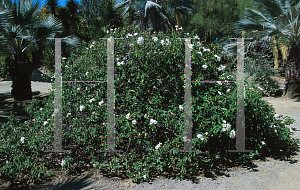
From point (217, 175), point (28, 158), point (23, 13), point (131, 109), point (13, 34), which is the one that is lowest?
point (217, 175)

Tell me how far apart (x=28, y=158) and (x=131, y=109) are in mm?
1601

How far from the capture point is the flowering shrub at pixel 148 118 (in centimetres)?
372

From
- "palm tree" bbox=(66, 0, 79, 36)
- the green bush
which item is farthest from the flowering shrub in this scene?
the green bush

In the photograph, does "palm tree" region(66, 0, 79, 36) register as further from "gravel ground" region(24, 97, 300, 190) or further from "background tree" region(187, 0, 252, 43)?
"gravel ground" region(24, 97, 300, 190)

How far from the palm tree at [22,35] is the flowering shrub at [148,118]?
4221 millimetres

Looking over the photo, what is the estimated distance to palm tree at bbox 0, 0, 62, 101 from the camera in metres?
7.75

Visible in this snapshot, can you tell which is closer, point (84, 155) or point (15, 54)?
point (84, 155)

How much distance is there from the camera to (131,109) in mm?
3994

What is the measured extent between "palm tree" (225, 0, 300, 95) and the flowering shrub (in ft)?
22.3

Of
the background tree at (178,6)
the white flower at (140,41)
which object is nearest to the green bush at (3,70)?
the background tree at (178,6)

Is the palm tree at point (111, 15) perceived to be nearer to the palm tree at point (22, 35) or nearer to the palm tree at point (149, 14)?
the palm tree at point (149, 14)

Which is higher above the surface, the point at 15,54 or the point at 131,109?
the point at 15,54

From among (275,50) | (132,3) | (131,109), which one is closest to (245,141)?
(131,109)

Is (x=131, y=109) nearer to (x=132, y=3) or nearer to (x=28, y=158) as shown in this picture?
(x=28, y=158)
